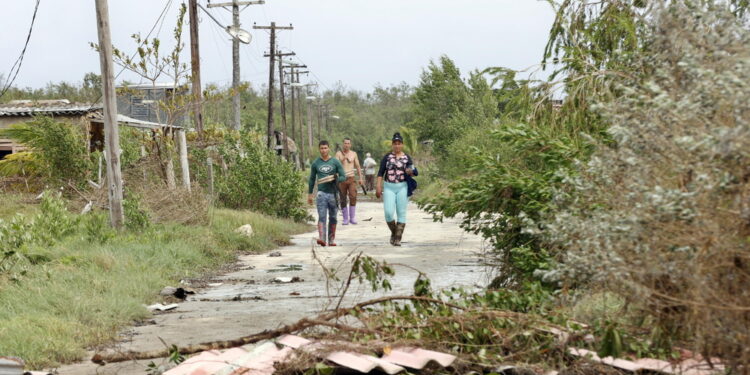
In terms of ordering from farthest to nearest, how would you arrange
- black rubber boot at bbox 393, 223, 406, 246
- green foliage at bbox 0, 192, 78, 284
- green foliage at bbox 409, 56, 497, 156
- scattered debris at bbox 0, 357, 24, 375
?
1. green foliage at bbox 409, 56, 497, 156
2. black rubber boot at bbox 393, 223, 406, 246
3. green foliage at bbox 0, 192, 78, 284
4. scattered debris at bbox 0, 357, 24, 375

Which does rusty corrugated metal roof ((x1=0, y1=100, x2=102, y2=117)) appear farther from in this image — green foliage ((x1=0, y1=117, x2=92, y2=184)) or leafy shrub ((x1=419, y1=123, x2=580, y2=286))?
leafy shrub ((x1=419, y1=123, x2=580, y2=286))

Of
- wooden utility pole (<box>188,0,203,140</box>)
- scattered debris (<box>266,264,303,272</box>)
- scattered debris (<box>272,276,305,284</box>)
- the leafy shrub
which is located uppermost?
wooden utility pole (<box>188,0,203,140</box>)

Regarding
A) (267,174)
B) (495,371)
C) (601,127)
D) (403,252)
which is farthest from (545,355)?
(267,174)

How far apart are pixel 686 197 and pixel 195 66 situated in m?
19.1

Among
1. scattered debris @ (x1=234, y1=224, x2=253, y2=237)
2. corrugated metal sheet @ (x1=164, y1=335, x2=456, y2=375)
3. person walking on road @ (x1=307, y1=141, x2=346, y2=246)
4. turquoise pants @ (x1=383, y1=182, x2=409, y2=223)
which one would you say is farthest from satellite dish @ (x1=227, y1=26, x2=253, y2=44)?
corrugated metal sheet @ (x1=164, y1=335, x2=456, y2=375)

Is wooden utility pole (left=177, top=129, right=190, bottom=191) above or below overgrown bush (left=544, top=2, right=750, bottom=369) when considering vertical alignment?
below

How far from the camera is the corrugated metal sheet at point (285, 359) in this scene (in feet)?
18.0

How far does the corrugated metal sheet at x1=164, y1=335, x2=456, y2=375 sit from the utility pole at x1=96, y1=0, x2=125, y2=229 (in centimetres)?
985

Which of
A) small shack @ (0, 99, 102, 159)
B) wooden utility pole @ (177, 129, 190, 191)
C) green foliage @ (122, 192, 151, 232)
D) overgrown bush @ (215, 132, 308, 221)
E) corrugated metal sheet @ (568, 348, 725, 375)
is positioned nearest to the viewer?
corrugated metal sheet @ (568, 348, 725, 375)

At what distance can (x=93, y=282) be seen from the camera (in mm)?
10391

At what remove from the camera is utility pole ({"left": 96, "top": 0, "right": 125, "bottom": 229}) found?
15250mm

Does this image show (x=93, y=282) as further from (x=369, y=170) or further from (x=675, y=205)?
(x=369, y=170)

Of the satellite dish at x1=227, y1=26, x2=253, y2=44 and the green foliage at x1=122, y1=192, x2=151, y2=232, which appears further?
the satellite dish at x1=227, y1=26, x2=253, y2=44

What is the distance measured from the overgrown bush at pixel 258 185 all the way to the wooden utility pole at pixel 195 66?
4.09ft
